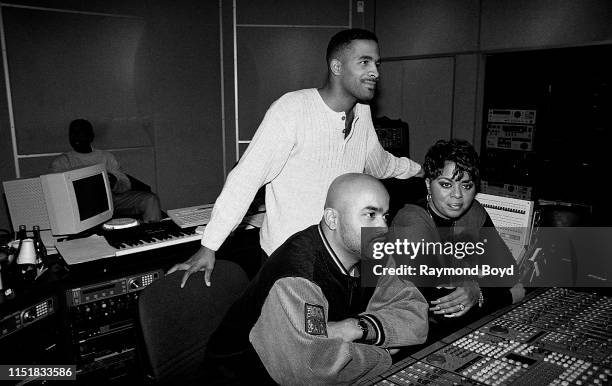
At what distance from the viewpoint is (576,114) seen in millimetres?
4043

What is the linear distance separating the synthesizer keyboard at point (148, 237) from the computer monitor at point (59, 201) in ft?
0.62

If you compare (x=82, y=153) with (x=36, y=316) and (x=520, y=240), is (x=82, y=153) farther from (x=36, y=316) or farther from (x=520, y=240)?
(x=520, y=240)

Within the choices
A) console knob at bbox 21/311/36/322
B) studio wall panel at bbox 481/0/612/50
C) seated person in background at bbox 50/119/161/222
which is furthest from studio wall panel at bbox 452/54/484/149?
console knob at bbox 21/311/36/322

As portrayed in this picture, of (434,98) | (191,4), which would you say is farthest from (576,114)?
(191,4)

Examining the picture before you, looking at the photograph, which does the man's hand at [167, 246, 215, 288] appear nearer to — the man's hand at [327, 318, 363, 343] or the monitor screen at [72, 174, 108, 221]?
the man's hand at [327, 318, 363, 343]

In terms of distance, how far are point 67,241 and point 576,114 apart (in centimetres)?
394

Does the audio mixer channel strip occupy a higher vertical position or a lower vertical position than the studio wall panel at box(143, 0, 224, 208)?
lower

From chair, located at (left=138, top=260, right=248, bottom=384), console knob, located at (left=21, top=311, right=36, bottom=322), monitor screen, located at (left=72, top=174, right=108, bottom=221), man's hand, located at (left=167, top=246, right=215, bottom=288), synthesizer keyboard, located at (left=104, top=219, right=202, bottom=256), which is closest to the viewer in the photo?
chair, located at (left=138, top=260, right=248, bottom=384)

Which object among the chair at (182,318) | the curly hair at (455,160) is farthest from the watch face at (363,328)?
the curly hair at (455,160)

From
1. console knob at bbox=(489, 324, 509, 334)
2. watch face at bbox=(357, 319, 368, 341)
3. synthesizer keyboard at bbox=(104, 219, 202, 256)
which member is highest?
watch face at bbox=(357, 319, 368, 341)

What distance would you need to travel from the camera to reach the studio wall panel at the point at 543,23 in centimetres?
390

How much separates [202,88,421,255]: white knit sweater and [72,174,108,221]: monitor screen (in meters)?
1.11

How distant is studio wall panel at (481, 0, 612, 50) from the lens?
3.90m

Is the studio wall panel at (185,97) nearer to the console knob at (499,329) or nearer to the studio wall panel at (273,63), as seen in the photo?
the studio wall panel at (273,63)
